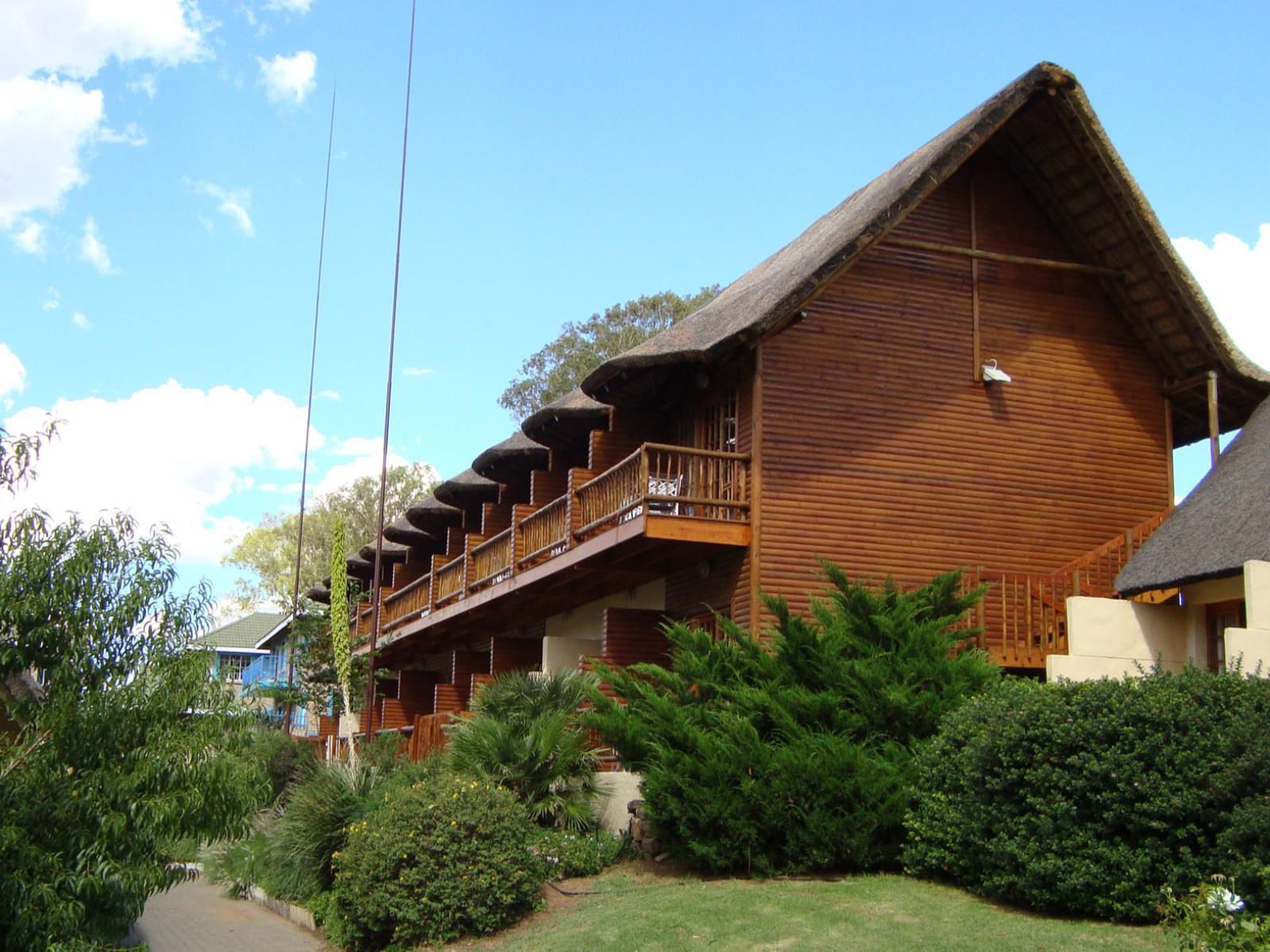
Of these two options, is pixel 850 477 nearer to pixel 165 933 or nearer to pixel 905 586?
pixel 905 586

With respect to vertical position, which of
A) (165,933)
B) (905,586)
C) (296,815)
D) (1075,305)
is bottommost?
(165,933)

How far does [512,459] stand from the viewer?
26.4 m

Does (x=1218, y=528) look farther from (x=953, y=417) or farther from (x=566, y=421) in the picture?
(x=566, y=421)

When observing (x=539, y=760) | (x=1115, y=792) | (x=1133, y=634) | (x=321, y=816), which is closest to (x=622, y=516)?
(x=539, y=760)

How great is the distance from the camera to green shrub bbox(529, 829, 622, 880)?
15.9 meters

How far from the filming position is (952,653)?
1680cm

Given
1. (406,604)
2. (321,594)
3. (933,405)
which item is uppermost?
(933,405)

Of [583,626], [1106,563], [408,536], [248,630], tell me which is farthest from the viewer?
[248,630]

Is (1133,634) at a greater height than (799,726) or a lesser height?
greater

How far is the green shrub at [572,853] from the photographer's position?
1590 cm

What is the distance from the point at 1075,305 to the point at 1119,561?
4045mm

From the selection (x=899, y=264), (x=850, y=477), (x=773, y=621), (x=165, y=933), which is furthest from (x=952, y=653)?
(x=165, y=933)

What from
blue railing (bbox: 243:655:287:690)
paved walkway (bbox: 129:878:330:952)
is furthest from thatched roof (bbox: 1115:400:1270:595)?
blue railing (bbox: 243:655:287:690)

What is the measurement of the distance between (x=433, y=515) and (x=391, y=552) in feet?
18.1
